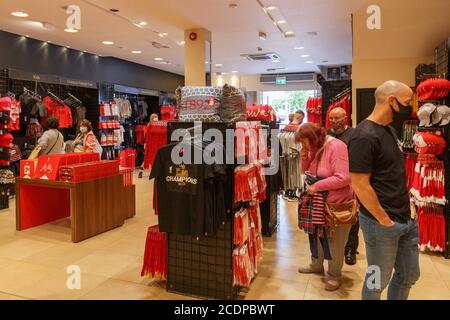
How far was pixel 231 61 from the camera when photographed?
1127 cm

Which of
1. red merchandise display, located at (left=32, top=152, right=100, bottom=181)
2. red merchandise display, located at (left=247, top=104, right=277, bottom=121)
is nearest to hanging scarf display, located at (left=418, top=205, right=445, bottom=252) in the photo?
red merchandise display, located at (left=247, top=104, right=277, bottom=121)

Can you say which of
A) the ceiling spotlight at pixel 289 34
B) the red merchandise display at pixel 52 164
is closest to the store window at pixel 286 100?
the ceiling spotlight at pixel 289 34

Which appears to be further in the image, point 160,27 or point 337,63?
point 337,63

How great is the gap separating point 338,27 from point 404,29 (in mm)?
1868

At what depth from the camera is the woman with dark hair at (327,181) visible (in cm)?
300

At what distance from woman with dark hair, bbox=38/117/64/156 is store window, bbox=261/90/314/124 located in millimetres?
10684

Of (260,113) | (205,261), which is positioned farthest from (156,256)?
(260,113)

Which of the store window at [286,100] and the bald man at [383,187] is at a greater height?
the store window at [286,100]

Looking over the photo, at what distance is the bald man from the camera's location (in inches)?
80.9

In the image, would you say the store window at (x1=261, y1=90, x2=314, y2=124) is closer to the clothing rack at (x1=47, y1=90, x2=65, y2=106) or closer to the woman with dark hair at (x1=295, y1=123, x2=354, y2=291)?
the clothing rack at (x1=47, y1=90, x2=65, y2=106)

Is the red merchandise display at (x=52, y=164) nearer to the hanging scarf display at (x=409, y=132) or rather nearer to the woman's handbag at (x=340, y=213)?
the woman's handbag at (x=340, y=213)

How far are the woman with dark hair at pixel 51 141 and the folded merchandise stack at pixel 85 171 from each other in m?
1.20

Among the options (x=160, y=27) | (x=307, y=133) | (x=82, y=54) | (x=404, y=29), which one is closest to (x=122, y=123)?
(x=82, y=54)

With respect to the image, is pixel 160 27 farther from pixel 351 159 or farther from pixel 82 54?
pixel 351 159
